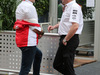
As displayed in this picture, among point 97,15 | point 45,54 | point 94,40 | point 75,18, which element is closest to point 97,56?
point 94,40

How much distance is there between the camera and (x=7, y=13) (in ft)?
20.6

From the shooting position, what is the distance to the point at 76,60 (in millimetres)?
8133

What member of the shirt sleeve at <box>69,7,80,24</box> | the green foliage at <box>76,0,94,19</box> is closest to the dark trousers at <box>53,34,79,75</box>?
the shirt sleeve at <box>69,7,80,24</box>

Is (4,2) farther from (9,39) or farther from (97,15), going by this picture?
(97,15)

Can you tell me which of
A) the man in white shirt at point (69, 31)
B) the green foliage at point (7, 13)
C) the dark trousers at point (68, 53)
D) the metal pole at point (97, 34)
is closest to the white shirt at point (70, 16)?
the man in white shirt at point (69, 31)

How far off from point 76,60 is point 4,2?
2.90 metres

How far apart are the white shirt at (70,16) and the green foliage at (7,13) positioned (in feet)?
6.09

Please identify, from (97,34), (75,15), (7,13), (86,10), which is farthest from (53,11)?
(75,15)

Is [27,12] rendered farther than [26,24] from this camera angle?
No

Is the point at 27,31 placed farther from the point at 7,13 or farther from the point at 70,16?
the point at 7,13

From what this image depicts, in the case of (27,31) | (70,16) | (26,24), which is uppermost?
(70,16)

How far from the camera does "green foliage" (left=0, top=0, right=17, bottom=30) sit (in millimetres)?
6145

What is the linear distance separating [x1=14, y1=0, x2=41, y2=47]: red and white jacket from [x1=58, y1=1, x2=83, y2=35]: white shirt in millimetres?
431

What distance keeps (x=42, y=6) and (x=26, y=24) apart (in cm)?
400
